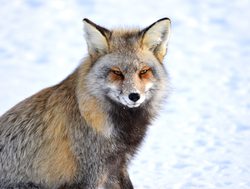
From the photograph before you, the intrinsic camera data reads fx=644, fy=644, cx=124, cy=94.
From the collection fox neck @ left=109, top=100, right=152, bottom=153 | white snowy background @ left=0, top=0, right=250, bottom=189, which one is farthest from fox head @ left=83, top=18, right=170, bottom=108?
white snowy background @ left=0, top=0, right=250, bottom=189

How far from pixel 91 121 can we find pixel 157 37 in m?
1.35

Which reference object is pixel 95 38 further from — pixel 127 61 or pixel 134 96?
pixel 134 96

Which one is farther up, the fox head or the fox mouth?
the fox head

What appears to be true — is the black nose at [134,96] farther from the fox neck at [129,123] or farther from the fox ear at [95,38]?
the fox ear at [95,38]

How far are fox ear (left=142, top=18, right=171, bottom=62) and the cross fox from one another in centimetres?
1

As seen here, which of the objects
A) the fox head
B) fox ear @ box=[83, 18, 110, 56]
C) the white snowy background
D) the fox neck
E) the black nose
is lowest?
the white snowy background

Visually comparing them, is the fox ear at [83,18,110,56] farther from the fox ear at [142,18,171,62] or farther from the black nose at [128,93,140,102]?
the black nose at [128,93,140,102]

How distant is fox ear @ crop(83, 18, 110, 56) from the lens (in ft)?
25.7

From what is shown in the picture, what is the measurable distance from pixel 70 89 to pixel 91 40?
2.20ft

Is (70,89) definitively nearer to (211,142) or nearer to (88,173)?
(88,173)

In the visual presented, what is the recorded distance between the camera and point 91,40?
26.0 ft

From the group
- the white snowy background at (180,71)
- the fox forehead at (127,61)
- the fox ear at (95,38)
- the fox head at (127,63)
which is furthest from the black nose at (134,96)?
the white snowy background at (180,71)

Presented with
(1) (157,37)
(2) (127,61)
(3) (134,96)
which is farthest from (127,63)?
(1) (157,37)

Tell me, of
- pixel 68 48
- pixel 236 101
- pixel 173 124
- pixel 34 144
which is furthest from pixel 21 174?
pixel 68 48
